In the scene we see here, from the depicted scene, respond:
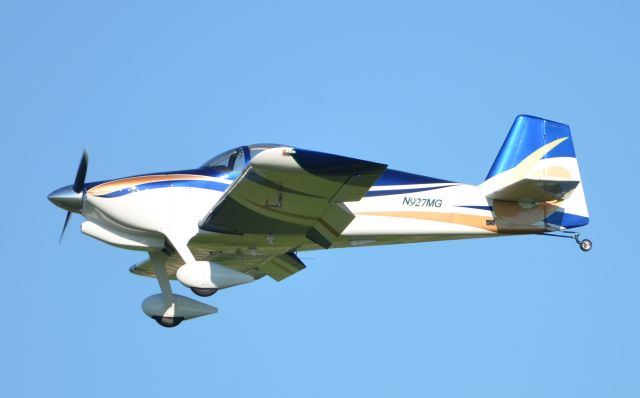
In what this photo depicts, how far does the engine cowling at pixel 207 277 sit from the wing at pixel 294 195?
0.68 metres

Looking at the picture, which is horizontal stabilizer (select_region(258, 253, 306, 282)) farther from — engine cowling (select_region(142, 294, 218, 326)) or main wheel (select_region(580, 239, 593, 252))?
main wheel (select_region(580, 239, 593, 252))

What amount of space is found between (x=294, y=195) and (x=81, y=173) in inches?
121

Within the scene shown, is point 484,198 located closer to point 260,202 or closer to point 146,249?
point 260,202

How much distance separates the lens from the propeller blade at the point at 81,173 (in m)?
14.0

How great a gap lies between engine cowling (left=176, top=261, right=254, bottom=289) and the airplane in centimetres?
1

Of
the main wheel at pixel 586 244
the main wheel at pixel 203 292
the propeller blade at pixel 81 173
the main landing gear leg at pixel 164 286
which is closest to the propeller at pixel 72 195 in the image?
the propeller blade at pixel 81 173

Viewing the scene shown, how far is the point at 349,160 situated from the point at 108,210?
3976mm

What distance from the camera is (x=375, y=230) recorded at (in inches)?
588

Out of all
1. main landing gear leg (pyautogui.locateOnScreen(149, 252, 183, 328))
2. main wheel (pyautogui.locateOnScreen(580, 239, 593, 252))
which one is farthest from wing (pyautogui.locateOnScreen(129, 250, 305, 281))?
main wheel (pyautogui.locateOnScreen(580, 239, 593, 252))

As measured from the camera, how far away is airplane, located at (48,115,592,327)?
1346 centimetres

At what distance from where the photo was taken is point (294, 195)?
13.2m

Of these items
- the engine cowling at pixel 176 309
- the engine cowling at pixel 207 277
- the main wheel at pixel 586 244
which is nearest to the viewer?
the engine cowling at pixel 207 277

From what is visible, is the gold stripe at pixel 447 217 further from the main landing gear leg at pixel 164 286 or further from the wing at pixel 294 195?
the main landing gear leg at pixel 164 286

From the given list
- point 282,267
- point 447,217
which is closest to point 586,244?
point 447,217
